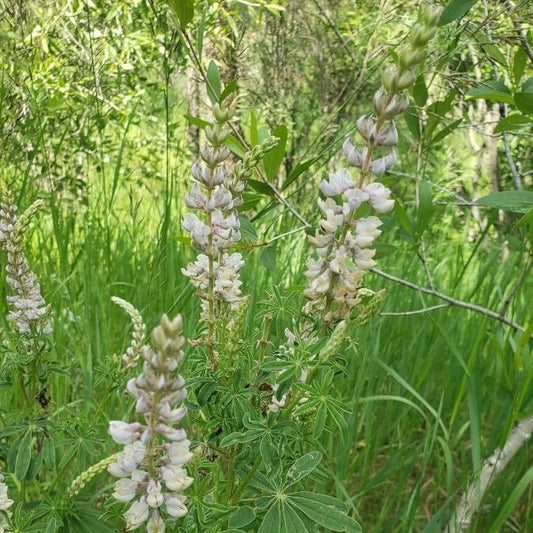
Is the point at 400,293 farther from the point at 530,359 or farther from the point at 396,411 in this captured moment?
the point at 530,359

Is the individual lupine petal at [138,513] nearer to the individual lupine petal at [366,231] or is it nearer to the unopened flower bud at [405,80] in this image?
the individual lupine petal at [366,231]

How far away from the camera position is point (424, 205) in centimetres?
142

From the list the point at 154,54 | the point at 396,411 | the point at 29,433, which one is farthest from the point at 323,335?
the point at 154,54

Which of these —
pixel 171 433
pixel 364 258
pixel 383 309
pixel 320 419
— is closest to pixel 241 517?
pixel 320 419

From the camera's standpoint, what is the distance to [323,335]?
0.91 metres

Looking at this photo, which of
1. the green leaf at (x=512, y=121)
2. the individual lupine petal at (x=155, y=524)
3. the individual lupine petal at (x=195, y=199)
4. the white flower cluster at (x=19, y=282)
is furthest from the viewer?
the green leaf at (x=512, y=121)

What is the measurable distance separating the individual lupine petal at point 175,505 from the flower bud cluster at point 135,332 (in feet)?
1.38

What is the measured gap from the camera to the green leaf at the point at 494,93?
1.24 meters

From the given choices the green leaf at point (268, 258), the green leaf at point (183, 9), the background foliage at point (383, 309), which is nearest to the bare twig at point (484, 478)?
the background foliage at point (383, 309)

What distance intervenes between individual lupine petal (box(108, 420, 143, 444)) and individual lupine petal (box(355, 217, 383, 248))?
1.14ft

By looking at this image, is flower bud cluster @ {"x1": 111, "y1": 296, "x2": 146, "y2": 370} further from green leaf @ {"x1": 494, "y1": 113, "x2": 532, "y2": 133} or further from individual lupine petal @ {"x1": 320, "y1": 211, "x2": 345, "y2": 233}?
green leaf @ {"x1": 494, "y1": 113, "x2": 532, "y2": 133}

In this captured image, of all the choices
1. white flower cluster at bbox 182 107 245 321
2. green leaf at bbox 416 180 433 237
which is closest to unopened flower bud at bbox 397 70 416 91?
white flower cluster at bbox 182 107 245 321

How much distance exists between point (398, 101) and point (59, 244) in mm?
1386

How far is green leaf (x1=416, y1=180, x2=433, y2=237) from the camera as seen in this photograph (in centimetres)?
141
